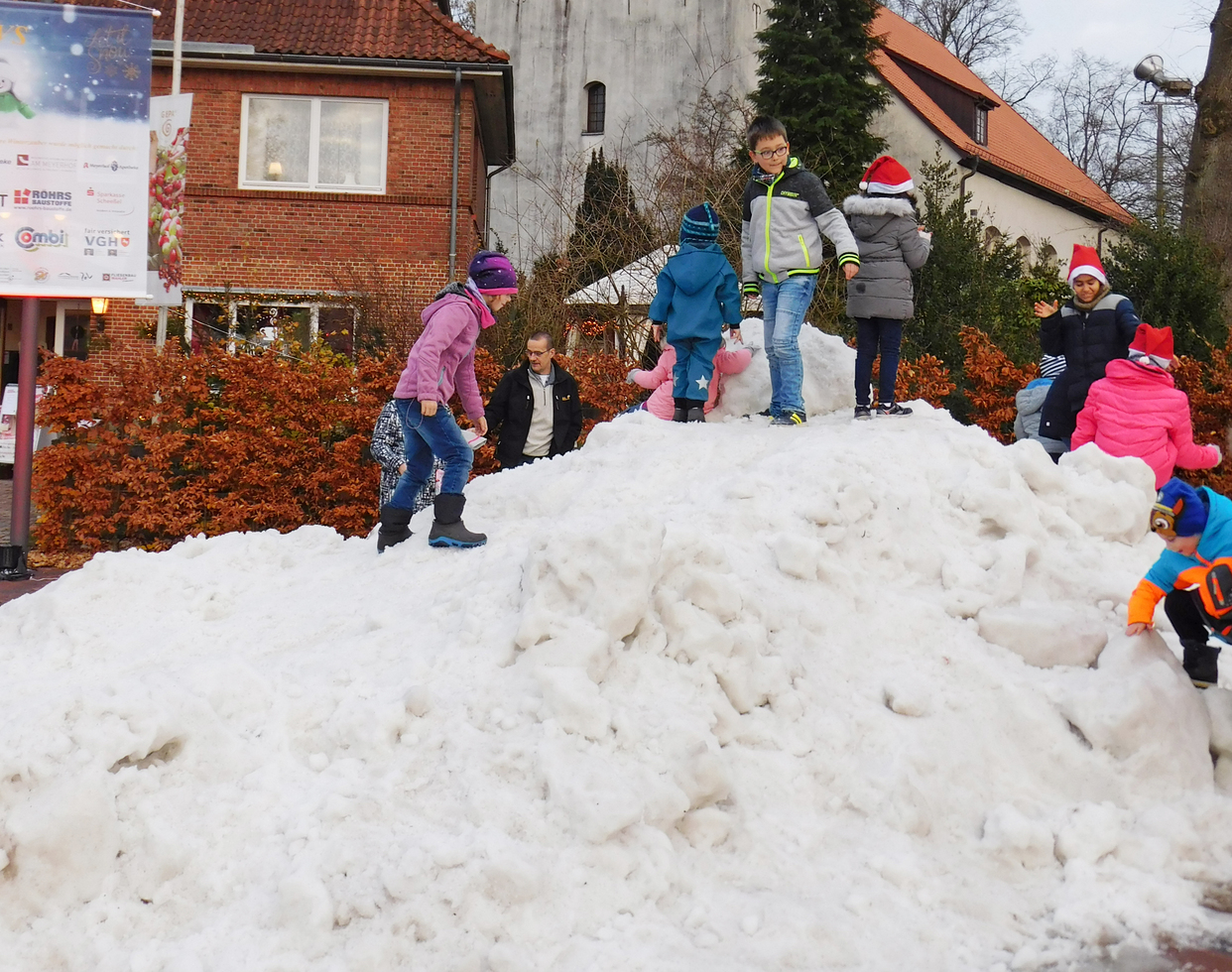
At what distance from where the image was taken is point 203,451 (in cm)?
906

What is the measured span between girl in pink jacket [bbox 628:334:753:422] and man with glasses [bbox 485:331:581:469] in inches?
22.5

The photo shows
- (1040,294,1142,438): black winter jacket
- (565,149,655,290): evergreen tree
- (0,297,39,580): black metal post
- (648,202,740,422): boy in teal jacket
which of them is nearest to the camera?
(1040,294,1142,438): black winter jacket

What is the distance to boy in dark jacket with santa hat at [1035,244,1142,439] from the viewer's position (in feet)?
22.5

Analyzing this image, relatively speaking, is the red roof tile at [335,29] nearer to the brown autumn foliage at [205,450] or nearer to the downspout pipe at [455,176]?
the downspout pipe at [455,176]

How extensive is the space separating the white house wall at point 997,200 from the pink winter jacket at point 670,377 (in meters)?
17.8

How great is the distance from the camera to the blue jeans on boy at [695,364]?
23.5 feet

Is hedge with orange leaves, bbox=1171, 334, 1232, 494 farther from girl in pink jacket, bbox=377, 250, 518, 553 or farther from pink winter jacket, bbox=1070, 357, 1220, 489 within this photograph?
girl in pink jacket, bbox=377, 250, 518, 553

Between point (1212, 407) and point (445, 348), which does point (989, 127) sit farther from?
point (445, 348)

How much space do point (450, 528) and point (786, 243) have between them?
9.42 ft

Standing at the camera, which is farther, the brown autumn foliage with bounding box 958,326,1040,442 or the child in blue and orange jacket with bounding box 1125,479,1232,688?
the brown autumn foliage with bounding box 958,326,1040,442

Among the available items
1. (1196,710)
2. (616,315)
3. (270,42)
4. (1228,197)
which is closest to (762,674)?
(1196,710)

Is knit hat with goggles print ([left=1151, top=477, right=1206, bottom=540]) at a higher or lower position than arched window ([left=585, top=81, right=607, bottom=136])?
lower

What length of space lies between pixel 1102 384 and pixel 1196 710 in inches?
116

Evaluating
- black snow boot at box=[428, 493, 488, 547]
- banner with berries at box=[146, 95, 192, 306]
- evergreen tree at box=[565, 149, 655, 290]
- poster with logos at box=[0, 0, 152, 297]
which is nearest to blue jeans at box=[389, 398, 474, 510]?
black snow boot at box=[428, 493, 488, 547]
